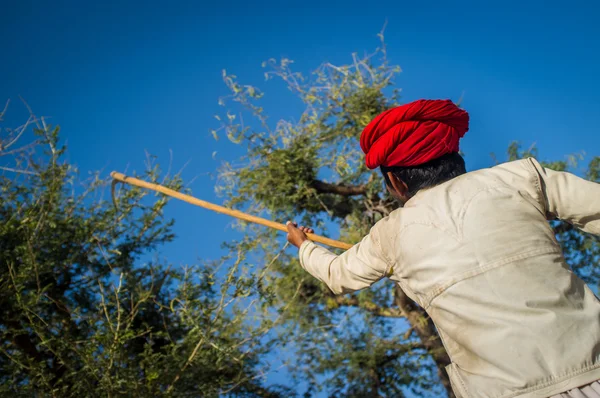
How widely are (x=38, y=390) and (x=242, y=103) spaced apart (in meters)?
4.23

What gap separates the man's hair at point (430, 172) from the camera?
2232 millimetres

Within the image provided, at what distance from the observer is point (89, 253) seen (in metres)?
5.73

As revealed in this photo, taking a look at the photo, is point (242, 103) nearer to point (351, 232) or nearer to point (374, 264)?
point (351, 232)

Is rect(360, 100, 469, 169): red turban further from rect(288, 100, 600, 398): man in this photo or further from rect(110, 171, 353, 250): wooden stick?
rect(110, 171, 353, 250): wooden stick

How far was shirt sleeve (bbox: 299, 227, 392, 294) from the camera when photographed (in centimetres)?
234

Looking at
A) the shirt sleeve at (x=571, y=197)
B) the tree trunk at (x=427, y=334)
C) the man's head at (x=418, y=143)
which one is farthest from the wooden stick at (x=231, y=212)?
the tree trunk at (x=427, y=334)

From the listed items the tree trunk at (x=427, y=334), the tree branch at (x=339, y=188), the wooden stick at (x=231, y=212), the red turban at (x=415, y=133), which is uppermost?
the tree branch at (x=339, y=188)

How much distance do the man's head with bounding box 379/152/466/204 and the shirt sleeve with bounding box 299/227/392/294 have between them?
224mm

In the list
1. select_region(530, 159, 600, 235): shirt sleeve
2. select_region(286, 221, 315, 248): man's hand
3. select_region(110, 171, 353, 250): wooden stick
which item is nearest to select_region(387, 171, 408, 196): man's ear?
select_region(530, 159, 600, 235): shirt sleeve

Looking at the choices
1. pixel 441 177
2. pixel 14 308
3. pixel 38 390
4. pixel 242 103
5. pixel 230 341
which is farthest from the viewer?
pixel 242 103

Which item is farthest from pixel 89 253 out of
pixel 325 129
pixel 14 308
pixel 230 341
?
pixel 325 129

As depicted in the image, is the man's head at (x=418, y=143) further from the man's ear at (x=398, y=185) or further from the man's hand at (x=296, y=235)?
the man's hand at (x=296, y=235)

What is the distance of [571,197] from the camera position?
7.00 feet

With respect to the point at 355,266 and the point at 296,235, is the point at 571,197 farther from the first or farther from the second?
the point at 296,235
